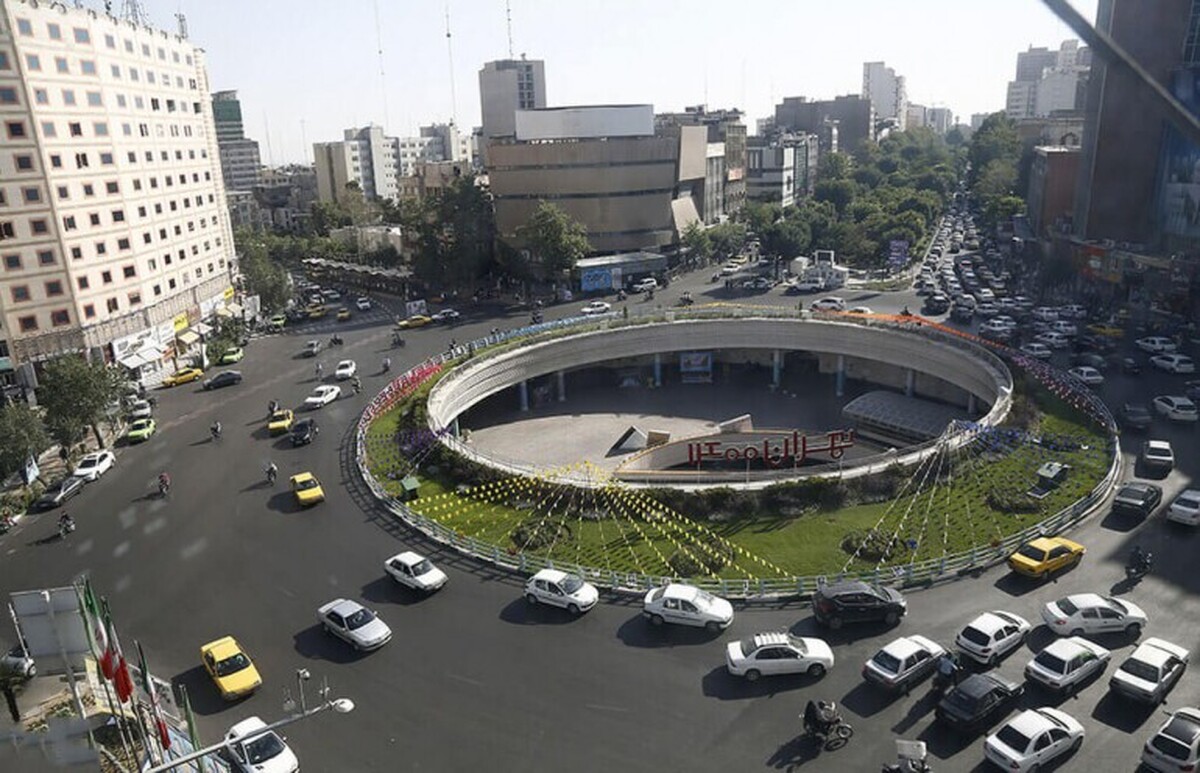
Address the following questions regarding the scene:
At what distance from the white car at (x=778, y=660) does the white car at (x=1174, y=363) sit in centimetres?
4215

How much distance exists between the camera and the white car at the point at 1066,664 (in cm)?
2219

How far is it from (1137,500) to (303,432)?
4090 cm

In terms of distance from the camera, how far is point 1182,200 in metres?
67.2

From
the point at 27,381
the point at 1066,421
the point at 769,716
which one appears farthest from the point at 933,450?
the point at 27,381

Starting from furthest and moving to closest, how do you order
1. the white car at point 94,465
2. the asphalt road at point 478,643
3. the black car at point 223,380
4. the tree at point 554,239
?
1. the tree at point 554,239
2. the black car at point 223,380
3. the white car at point 94,465
4. the asphalt road at point 478,643

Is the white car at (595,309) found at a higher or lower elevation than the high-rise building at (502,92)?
lower

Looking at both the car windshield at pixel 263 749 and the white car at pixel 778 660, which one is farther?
the white car at pixel 778 660

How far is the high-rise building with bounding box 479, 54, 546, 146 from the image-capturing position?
19175 cm

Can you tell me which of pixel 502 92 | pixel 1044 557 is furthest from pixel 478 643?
pixel 502 92

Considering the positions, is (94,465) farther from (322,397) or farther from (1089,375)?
(1089,375)

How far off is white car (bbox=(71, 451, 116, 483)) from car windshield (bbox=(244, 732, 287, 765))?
2746 cm

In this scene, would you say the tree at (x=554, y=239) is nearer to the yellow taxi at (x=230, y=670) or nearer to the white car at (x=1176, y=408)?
the white car at (x=1176, y=408)

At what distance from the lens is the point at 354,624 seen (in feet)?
85.7

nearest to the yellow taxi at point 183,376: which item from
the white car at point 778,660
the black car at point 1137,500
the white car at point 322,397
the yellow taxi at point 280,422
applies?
the white car at point 322,397
